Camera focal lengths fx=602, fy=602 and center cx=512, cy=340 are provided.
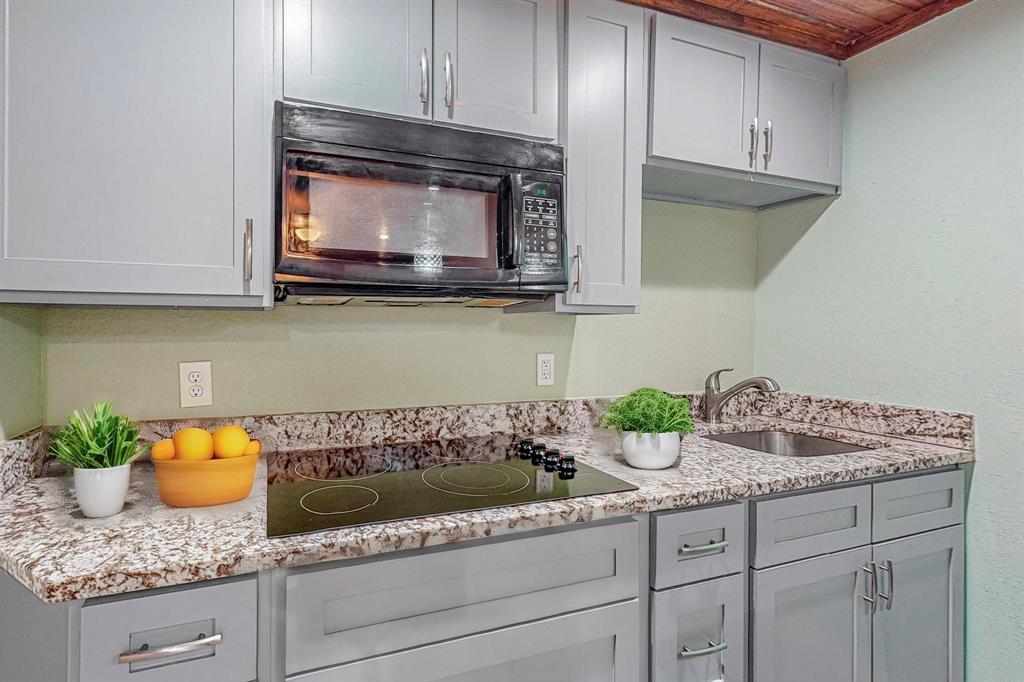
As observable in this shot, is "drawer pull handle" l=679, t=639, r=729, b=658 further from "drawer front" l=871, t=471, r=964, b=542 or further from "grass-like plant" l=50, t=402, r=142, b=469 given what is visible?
"grass-like plant" l=50, t=402, r=142, b=469

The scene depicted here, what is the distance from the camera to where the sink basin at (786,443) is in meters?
2.06

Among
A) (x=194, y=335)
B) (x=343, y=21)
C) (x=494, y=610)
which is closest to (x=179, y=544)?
(x=494, y=610)

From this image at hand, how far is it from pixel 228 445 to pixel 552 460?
2.56ft

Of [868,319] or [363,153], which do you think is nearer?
[363,153]

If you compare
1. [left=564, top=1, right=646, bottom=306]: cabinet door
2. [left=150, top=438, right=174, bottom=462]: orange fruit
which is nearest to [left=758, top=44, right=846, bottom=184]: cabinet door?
[left=564, top=1, right=646, bottom=306]: cabinet door

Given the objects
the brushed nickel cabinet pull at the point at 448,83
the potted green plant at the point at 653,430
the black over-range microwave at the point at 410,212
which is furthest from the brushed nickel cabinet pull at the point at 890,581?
the brushed nickel cabinet pull at the point at 448,83

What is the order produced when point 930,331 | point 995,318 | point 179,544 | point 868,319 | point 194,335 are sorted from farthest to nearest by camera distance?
point 868,319 → point 930,331 → point 995,318 → point 194,335 → point 179,544

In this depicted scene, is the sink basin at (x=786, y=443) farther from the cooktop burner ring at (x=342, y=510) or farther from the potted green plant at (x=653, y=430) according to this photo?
the cooktop burner ring at (x=342, y=510)

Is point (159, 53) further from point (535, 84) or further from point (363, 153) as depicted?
point (535, 84)

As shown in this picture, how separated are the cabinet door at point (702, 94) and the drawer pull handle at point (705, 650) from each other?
136 centimetres

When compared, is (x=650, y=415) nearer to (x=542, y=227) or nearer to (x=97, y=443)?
(x=542, y=227)

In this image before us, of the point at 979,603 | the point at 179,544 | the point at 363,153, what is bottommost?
the point at 979,603

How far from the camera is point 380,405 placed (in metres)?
1.85

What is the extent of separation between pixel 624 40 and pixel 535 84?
35 cm
